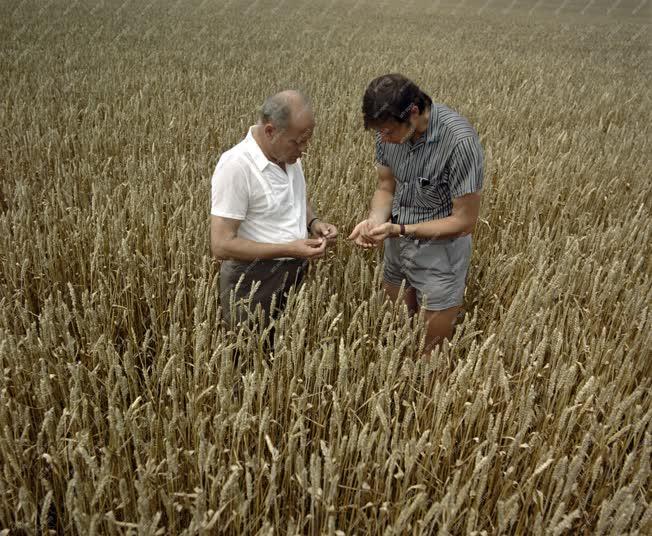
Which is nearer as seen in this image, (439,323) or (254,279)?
(254,279)

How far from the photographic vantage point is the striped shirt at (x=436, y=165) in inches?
66.3

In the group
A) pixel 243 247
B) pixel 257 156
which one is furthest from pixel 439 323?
pixel 257 156

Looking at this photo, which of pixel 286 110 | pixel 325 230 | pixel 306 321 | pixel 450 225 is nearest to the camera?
pixel 286 110

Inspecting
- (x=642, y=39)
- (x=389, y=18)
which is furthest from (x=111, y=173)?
(x=642, y=39)

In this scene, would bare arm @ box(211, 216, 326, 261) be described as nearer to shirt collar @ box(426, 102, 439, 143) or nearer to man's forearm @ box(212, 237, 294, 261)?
man's forearm @ box(212, 237, 294, 261)

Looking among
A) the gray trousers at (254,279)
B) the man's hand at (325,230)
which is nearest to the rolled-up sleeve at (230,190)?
the gray trousers at (254,279)

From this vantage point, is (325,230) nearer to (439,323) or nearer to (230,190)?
(230,190)

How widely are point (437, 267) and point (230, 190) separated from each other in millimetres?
841

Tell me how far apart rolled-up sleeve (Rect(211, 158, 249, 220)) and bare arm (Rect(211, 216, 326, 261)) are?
27mm

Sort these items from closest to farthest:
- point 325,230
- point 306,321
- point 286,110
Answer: point 286,110
point 306,321
point 325,230

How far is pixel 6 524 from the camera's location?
115cm

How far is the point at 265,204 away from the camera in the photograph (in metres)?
1.69

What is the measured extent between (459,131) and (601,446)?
1.04 m

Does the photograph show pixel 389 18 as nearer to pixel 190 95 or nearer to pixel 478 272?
pixel 190 95
